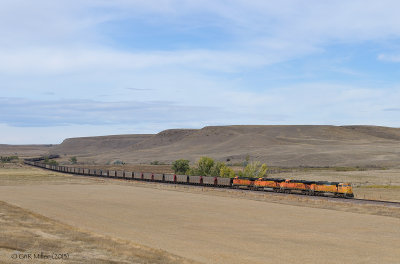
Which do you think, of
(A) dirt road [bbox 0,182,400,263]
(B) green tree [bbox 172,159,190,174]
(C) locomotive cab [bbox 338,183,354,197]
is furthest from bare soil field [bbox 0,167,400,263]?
(B) green tree [bbox 172,159,190,174]

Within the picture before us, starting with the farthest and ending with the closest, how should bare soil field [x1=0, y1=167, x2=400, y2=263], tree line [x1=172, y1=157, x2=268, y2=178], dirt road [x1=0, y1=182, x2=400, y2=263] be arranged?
tree line [x1=172, y1=157, x2=268, y2=178] → dirt road [x1=0, y1=182, x2=400, y2=263] → bare soil field [x1=0, y1=167, x2=400, y2=263]

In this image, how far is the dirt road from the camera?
23.4 m

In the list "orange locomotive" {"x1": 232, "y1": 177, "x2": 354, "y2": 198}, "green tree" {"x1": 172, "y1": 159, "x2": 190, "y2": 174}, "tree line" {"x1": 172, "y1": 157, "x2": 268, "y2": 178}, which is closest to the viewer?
"orange locomotive" {"x1": 232, "y1": 177, "x2": 354, "y2": 198}

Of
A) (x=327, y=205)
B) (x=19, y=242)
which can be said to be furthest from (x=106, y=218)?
(x=327, y=205)

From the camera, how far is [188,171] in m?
107

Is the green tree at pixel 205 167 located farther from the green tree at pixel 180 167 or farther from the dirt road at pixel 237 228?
the dirt road at pixel 237 228

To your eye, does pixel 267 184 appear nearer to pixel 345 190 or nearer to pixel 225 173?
pixel 345 190

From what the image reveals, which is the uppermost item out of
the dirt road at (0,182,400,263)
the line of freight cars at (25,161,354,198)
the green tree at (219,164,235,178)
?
the green tree at (219,164,235,178)

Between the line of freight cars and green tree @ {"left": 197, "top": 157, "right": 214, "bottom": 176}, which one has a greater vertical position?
green tree @ {"left": 197, "top": 157, "right": 214, "bottom": 176}

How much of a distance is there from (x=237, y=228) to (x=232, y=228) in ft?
1.06

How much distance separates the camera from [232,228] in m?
31.6

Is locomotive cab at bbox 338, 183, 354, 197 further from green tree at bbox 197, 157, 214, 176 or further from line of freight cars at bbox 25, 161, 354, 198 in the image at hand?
green tree at bbox 197, 157, 214, 176

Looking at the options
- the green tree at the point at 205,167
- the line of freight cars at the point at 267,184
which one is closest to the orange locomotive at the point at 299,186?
the line of freight cars at the point at 267,184

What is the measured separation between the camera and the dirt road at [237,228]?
76.7 ft
